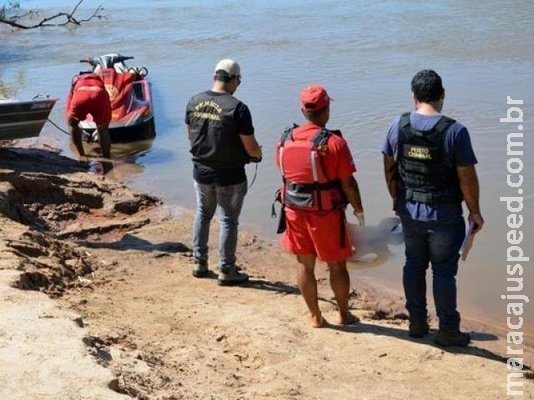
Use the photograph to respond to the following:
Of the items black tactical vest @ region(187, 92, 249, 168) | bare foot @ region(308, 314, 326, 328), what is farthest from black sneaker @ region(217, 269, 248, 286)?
bare foot @ region(308, 314, 326, 328)

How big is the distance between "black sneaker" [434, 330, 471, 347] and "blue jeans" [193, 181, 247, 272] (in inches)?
77.4

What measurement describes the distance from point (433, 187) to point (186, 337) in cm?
183

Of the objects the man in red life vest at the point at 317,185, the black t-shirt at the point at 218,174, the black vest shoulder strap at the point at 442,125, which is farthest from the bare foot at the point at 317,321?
the black vest shoulder strap at the point at 442,125

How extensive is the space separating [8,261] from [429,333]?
300 centimetres

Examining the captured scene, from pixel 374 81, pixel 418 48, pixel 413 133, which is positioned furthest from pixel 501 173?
pixel 418 48

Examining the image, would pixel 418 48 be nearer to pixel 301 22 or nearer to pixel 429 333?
pixel 301 22

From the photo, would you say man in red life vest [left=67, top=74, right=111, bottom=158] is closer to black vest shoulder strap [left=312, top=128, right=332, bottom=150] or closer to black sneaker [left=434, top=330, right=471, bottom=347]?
black vest shoulder strap [left=312, top=128, right=332, bottom=150]

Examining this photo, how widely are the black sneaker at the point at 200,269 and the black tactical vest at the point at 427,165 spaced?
2.42 meters

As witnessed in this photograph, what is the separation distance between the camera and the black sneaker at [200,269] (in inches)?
279

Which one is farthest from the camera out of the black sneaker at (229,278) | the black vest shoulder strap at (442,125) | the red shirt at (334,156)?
the black sneaker at (229,278)

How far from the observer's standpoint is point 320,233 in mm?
5445

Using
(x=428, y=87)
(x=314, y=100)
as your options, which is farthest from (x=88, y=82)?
(x=428, y=87)

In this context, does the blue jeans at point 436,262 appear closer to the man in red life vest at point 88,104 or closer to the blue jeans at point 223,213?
the blue jeans at point 223,213

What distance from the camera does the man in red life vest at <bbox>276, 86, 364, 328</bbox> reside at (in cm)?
529
